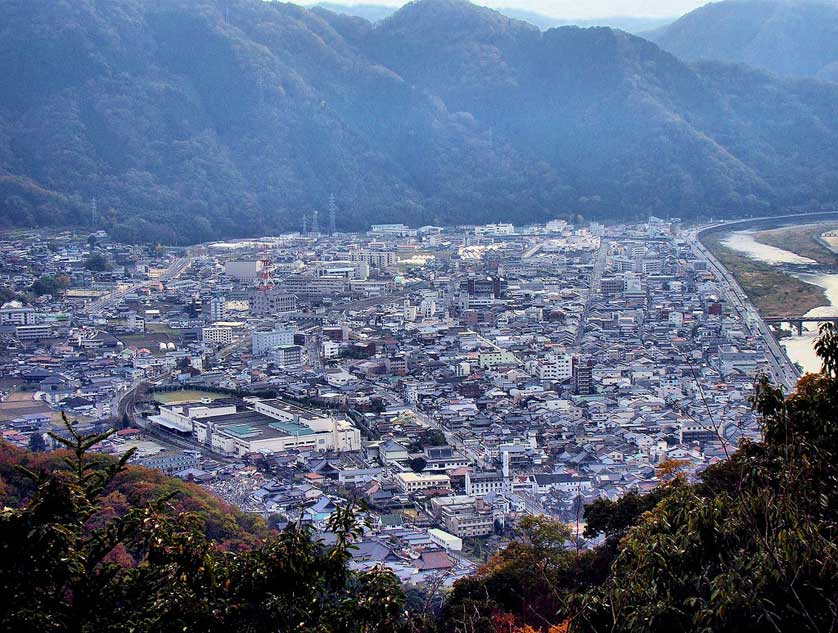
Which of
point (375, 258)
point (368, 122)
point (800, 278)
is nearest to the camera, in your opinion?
point (800, 278)

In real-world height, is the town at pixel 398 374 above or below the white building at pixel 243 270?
below

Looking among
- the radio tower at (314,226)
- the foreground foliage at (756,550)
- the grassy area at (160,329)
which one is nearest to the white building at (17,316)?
the grassy area at (160,329)

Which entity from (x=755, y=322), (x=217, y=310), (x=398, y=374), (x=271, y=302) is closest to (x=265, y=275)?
(x=271, y=302)

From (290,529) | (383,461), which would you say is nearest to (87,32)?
(383,461)

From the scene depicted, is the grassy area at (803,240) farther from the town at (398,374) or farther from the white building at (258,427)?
the white building at (258,427)

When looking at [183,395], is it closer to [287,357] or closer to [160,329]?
[287,357]

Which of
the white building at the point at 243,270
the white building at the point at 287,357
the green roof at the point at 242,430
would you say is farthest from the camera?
the white building at the point at 243,270

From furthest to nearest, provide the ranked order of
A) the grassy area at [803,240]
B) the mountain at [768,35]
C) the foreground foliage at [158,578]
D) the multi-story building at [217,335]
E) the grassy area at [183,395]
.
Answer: the mountain at [768,35] < the grassy area at [803,240] < the multi-story building at [217,335] < the grassy area at [183,395] < the foreground foliage at [158,578]

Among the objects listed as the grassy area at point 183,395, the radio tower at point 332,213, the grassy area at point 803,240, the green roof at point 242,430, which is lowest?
the grassy area at point 183,395
